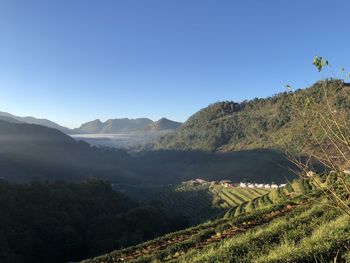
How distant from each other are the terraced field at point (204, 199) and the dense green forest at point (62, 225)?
3136 cm

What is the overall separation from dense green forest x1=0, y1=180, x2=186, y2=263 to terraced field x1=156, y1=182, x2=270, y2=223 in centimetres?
3136

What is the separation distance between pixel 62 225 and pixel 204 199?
255ft

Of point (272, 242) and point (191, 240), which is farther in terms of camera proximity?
point (191, 240)

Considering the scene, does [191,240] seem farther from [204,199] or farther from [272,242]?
[204,199]

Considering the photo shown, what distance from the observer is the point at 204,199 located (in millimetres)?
150875

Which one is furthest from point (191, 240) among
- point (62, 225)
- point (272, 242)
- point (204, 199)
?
point (204, 199)

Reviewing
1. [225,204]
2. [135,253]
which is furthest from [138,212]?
[135,253]

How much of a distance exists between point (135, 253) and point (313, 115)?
20.0 m

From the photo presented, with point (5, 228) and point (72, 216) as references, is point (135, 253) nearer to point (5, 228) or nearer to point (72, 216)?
point (5, 228)

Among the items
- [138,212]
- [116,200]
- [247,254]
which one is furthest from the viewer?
[116,200]

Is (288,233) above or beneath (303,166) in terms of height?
beneath

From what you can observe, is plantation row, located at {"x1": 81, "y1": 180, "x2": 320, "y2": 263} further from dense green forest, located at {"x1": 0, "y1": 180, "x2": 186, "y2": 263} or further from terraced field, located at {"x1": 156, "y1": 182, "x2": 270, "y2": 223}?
terraced field, located at {"x1": 156, "y1": 182, "x2": 270, "y2": 223}

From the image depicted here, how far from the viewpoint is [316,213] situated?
18.9m

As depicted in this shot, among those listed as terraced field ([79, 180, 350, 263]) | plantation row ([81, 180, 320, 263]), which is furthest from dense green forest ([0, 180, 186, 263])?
terraced field ([79, 180, 350, 263])
